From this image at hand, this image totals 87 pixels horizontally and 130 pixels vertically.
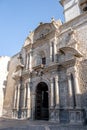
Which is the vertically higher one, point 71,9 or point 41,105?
point 71,9

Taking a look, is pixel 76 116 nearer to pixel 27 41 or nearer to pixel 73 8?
pixel 27 41

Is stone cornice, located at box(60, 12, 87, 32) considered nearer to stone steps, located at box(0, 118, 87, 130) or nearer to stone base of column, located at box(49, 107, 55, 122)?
stone base of column, located at box(49, 107, 55, 122)

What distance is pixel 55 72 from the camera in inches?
356

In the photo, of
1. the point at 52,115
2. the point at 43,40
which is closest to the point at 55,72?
the point at 52,115

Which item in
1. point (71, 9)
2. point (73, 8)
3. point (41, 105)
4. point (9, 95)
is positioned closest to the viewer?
point (41, 105)

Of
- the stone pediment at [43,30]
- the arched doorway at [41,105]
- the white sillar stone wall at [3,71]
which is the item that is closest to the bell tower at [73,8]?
the stone pediment at [43,30]

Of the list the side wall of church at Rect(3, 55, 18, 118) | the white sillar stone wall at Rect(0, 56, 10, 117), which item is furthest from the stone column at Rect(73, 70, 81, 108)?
the white sillar stone wall at Rect(0, 56, 10, 117)

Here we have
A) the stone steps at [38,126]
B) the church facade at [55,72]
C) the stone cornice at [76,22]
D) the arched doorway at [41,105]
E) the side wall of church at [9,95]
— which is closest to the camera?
the stone steps at [38,126]

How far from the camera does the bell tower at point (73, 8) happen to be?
1031cm

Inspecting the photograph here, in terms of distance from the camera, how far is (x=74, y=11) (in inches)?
420

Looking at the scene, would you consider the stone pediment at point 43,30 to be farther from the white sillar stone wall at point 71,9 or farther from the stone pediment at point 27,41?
the white sillar stone wall at point 71,9

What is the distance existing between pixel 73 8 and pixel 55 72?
536 centimetres

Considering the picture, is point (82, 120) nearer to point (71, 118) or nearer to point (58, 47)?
point (71, 118)

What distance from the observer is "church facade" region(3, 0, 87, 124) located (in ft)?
25.6
